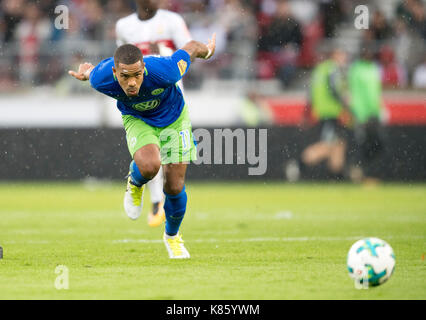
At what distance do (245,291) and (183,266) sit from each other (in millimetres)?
1199

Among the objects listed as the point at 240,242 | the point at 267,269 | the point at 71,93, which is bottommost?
the point at 267,269

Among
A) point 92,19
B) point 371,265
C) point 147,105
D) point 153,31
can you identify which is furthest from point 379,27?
point 371,265

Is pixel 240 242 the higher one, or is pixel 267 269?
pixel 240 242

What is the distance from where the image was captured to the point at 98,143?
50.1 feet

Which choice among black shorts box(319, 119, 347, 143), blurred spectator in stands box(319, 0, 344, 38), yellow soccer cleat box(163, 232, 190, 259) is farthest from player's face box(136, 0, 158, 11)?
blurred spectator in stands box(319, 0, 344, 38)

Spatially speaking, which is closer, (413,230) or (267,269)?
(267,269)

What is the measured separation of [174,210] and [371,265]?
2.16 m

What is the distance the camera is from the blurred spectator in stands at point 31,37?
55.0ft

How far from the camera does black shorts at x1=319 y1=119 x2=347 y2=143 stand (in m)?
15.7

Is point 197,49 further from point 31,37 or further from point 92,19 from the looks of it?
A: point 92,19

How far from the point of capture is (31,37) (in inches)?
683

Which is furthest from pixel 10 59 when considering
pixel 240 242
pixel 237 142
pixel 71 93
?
pixel 240 242
